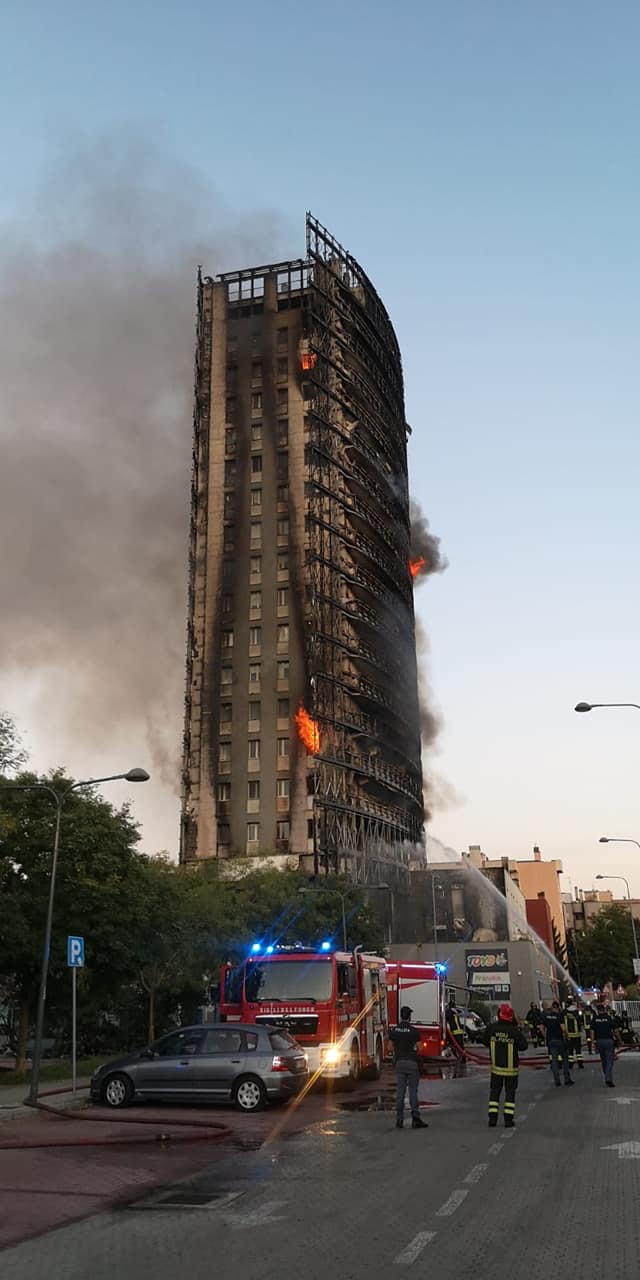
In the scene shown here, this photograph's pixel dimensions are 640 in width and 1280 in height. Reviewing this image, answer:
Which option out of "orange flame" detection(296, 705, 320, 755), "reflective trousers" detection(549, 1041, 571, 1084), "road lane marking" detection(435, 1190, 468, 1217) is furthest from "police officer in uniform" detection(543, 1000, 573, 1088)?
"orange flame" detection(296, 705, 320, 755)

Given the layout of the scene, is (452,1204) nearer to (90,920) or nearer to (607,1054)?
(607,1054)

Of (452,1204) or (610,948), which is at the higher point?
(610,948)

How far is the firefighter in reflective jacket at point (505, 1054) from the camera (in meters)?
15.9

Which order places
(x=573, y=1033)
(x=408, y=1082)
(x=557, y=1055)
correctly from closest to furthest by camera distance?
(x=408, y=1082) → (x=557, y=1055) → (x=573, y=1033)

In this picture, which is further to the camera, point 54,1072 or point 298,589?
point 298,589

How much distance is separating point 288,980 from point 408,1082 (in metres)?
8.13

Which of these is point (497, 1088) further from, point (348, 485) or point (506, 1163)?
point (348, 485)

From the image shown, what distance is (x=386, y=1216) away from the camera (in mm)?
10203

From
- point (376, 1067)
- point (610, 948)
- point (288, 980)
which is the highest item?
point (610, 948)

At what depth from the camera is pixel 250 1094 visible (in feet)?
65.0

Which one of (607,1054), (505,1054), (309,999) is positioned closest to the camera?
(505,1054)

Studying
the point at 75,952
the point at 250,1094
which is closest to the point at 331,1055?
the point at 250,1094

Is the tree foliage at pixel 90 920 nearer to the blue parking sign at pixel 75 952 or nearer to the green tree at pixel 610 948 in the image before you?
the blue parking sign at pixel 75 952

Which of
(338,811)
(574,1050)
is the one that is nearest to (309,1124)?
(574,1050)
